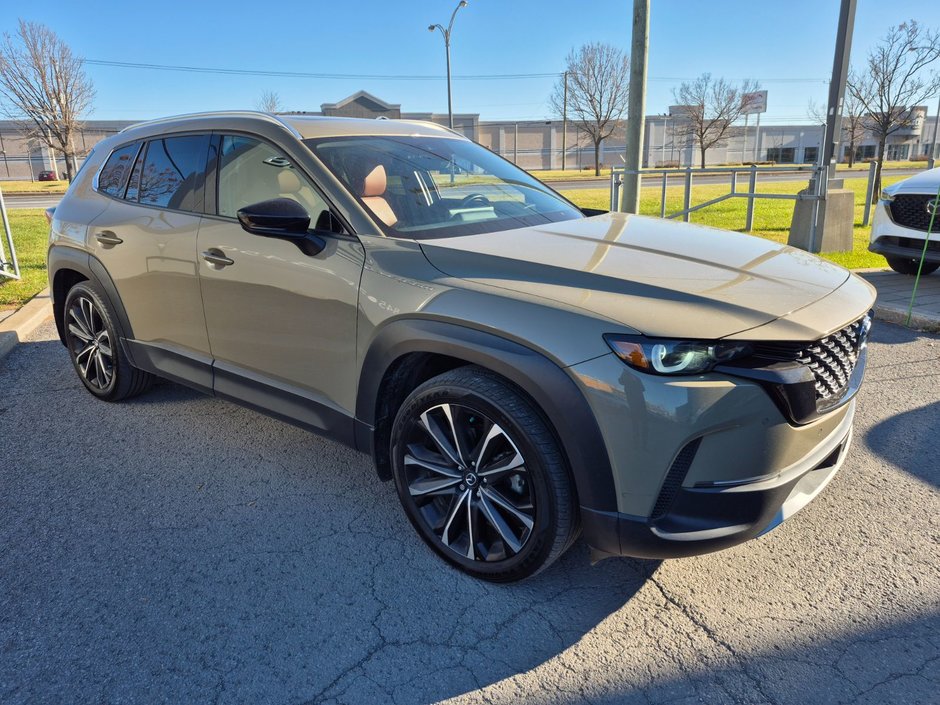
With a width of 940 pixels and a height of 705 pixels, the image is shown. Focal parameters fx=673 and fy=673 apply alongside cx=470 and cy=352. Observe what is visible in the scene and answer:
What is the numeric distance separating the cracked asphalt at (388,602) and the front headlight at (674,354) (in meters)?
0.99

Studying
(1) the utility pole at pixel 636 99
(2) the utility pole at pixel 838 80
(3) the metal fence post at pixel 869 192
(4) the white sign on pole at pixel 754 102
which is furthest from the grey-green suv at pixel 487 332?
(4) the white sign on pole at pixel 754 102

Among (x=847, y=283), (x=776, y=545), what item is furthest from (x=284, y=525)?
(x=847, y=283)

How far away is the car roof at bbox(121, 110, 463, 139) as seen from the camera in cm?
331

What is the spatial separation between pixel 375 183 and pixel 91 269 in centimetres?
227

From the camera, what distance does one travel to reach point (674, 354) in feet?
6.99

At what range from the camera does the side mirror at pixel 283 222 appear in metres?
2.82

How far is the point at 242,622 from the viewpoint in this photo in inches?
97.6

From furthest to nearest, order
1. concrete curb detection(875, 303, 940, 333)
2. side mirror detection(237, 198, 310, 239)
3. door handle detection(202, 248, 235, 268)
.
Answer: concrete curb detection(875, 303, 940, 333) < door handle detection(202, 248, 235, 268) < side mirror detection(237, 198, 310, 239)

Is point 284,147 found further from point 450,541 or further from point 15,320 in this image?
point 15,320

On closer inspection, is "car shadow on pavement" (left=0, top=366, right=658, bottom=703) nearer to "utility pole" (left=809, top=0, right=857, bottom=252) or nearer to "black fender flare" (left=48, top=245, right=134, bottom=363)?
"black fender flare" (left=48, top=245, right=134, bottom=363)

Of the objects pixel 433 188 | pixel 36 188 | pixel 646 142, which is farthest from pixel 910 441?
pixel 646 142

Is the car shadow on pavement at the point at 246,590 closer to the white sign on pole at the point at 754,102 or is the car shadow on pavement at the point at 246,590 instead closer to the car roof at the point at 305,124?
the car roof at the point at 305,124

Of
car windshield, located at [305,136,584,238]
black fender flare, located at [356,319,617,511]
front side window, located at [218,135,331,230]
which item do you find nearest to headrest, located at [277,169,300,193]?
front side window, located at [218,135,331,230]

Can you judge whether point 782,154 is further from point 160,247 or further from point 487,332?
point 487,332
